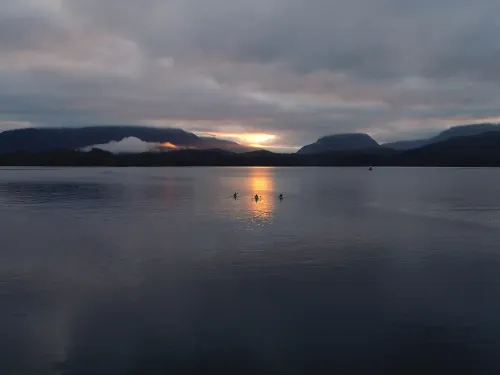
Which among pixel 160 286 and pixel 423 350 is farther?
pixel 160 286

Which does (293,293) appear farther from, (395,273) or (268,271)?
(395,273)

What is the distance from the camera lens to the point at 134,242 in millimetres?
35969

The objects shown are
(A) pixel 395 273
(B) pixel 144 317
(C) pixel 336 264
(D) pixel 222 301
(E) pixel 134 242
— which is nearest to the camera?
(B) pixel 144 317

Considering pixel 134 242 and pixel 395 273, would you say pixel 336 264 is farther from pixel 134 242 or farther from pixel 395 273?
pixel 134 242

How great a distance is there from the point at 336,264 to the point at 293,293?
7.01 m

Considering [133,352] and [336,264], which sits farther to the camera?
[336,264]

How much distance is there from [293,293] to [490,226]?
3230 centimetres

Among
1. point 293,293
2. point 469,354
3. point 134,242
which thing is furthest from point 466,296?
point 134,242

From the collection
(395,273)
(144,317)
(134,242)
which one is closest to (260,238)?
(134,242)

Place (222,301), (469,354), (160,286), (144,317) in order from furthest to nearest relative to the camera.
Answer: (160,286), (222,301), (144,317), (469,354)

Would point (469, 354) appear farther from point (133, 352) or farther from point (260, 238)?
point (260, 238)

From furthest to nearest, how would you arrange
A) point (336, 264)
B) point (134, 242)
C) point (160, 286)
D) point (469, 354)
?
point (134, 242), point (336, 264), point (160, 286), point (469, 354)

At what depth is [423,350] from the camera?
52.0ft

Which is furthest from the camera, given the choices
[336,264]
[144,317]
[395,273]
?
[336,264]
